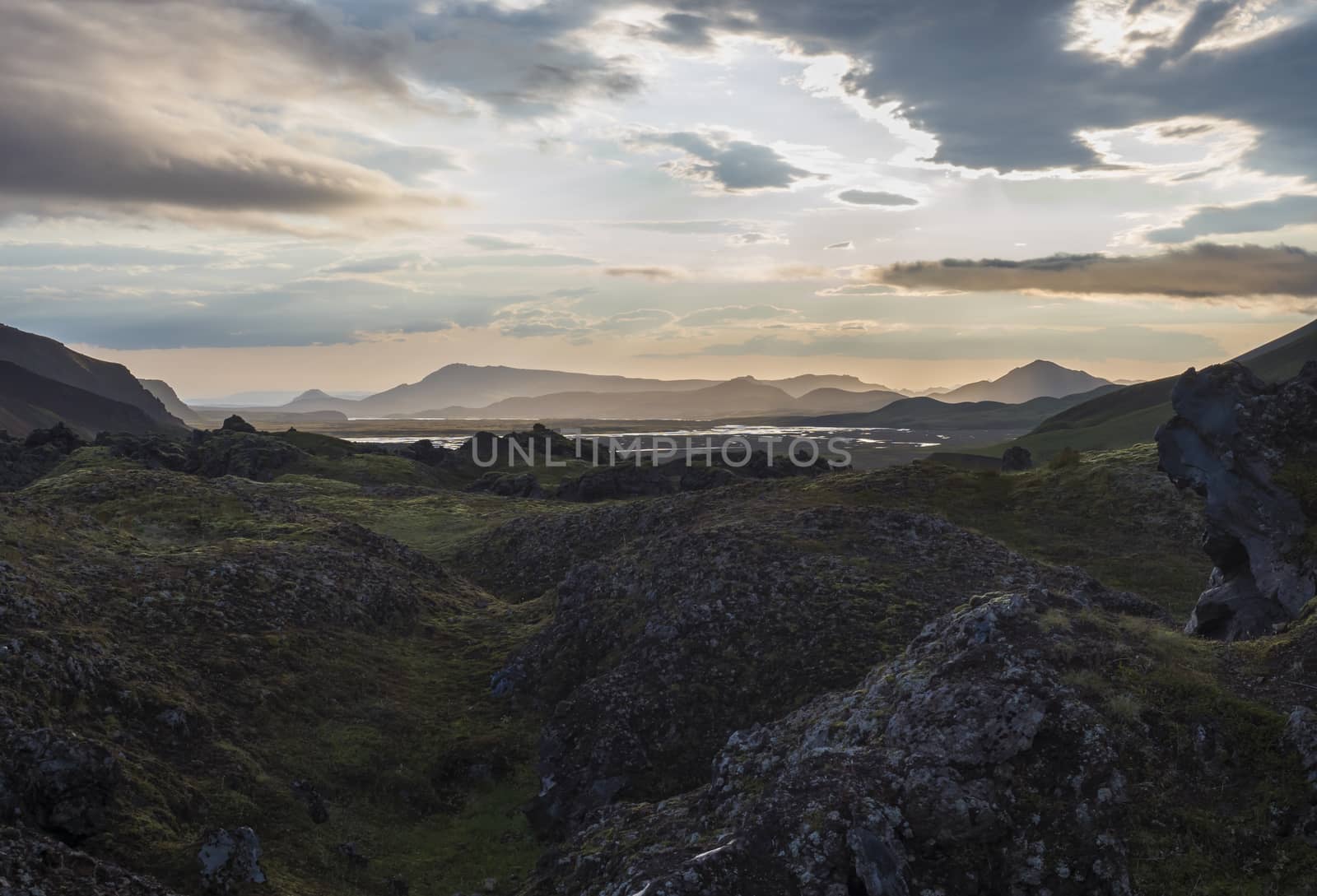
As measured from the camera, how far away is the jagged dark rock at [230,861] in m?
18.0

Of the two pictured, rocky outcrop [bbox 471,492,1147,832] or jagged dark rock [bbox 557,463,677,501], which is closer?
rocky outcrop [bbox 471,492,1147,832]

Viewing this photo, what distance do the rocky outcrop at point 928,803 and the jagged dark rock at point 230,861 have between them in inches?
267

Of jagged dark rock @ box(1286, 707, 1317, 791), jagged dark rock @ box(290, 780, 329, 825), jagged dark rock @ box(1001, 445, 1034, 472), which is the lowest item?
jagged dark rock @ box(290, 780, 329, 825)

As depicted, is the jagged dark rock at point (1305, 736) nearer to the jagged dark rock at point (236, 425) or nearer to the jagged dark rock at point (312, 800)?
the jagged dark rock at point (312, 800)

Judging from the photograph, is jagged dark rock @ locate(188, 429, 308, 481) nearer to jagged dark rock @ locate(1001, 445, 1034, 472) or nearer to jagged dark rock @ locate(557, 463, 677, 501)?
jagged dark rock @ locate(557, 463, 677, 501)

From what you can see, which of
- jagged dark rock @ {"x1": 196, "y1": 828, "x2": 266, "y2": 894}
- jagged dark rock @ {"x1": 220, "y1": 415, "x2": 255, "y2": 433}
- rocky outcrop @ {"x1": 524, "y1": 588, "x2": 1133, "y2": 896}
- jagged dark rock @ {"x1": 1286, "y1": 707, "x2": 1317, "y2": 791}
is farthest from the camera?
jagged dark rock @ {"x1": 220, "y1": 415, "x2": 255, "y2": 433}

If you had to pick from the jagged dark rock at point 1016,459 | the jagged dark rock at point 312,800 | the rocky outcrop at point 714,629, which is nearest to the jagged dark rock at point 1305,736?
the rocky outcrop at point 714,629

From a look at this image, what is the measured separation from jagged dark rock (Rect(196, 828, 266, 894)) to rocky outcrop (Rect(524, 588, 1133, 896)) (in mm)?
6772

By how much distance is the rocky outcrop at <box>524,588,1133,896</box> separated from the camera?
14.4 meters

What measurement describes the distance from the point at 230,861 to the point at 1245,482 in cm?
3335

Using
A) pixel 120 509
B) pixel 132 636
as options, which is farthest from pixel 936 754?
pixel 120 509

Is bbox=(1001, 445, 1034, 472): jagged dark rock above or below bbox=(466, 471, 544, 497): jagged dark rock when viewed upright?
above

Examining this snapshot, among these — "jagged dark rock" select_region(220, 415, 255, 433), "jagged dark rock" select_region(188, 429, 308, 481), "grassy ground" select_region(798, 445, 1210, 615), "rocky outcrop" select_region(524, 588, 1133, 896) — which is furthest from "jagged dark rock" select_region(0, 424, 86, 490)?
"rocky outcrop" select_region(524, 588, 1133, 896)

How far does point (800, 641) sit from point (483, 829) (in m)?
12.8
